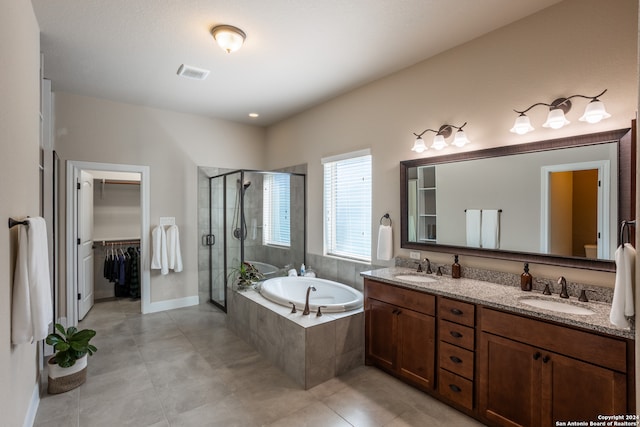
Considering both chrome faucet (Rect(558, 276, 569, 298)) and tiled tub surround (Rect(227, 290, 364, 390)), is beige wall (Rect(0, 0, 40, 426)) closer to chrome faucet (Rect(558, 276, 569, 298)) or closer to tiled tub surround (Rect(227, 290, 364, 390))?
tiled tub surround (Rect(227, 290, 364, 390))

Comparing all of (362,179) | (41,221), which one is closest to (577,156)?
(362,179)

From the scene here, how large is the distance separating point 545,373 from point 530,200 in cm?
117

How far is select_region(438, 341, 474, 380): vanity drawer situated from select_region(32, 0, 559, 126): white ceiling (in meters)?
2.42

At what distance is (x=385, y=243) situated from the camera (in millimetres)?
3248

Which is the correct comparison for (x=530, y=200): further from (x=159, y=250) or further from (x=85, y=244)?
(x=85, y=244)

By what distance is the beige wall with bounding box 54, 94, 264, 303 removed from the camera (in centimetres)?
394

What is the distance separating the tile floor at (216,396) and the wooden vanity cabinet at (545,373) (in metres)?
0.33

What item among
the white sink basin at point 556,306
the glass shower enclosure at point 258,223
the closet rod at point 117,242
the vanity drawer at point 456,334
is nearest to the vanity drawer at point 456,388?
the vanity drawer at point 456,334

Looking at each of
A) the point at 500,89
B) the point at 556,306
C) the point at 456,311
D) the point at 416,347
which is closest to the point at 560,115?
the point at 500,89

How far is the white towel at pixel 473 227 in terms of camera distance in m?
2.63

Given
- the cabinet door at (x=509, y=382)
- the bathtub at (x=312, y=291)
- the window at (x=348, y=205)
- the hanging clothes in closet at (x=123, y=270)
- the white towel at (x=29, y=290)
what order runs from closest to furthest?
the white towel at (x=29, y=290) → the cabinet door at (x=509, y=382) → the bathtub at (x=312, y=291) → the window at (x=348, y=205) → the hanging clothes in closet at (x=123, y=270)

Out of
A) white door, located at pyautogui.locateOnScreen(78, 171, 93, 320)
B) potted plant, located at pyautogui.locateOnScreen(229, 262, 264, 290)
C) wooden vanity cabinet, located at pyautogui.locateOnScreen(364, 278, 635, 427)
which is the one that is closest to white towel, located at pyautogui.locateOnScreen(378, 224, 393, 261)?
wooden vanity cabinet, located at pyautogui.locateOnScreen(364, 278, 635, 427)

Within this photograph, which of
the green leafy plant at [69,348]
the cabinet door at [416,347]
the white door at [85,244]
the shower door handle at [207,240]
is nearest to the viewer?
the cabinet door at [416,347]

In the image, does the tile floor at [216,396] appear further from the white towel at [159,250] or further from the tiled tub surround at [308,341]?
the white towel at [159,250]
